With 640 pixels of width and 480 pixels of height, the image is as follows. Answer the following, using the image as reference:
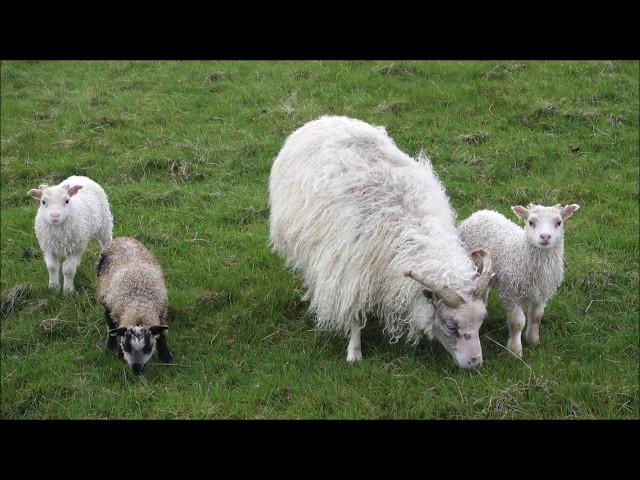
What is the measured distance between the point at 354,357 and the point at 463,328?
3.82ft

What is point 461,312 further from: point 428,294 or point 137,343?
point 137,343

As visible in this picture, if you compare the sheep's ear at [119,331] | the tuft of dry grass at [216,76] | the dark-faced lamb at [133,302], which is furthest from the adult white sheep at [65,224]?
the tuft of dry grass at [216,76]

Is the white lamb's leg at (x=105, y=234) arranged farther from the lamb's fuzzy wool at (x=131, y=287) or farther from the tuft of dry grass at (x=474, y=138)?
the tuft of dry grass at (x=474, y=138)

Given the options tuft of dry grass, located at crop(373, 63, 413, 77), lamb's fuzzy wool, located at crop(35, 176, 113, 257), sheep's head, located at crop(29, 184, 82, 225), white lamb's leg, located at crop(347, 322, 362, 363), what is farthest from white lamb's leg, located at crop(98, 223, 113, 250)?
tuft of dry grass, located at crop(373, 63, 413, 77)

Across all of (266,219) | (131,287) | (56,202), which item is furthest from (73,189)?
(266,219)

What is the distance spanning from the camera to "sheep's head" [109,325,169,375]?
6.50 meters

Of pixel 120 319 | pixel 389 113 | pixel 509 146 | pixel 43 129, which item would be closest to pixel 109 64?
pixel 43 129

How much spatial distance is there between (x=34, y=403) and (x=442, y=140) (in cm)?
740

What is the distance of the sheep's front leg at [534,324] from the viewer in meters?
6.84

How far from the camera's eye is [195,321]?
768 cm

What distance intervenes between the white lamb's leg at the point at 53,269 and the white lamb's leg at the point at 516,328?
15.8 ft

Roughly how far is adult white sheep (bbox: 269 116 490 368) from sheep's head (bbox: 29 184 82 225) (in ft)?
7.21

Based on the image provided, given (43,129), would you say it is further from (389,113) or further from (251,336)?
(251,336)

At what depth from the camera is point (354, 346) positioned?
271 inches
